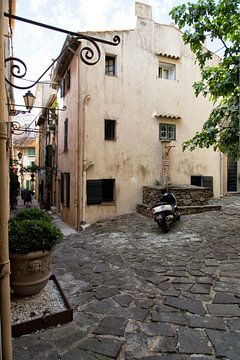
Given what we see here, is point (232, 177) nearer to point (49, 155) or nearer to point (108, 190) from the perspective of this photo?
point (108, 190)

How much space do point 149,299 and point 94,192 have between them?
686 centimetres

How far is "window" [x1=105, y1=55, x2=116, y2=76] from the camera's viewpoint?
11.0 m

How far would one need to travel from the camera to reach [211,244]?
663 cm

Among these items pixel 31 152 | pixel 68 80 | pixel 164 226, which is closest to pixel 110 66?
pixel 68 80

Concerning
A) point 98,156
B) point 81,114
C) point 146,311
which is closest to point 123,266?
point 146,311

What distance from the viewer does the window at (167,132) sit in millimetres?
12008

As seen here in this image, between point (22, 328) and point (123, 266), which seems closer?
point (22, 328)

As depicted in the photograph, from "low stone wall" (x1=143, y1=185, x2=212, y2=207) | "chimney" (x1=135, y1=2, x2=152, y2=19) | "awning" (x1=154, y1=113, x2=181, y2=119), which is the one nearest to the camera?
"low stone wall" (x1=143, y1=185, x2=212, y2=207)

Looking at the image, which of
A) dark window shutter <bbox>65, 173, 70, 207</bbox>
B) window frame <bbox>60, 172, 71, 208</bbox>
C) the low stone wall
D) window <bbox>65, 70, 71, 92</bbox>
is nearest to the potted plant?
the low stone wall

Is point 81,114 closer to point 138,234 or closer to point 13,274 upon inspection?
point 138,234

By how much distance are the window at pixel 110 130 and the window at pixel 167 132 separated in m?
2.32

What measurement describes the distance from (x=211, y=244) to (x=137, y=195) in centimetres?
513

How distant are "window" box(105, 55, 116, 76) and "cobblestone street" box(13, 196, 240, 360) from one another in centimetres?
719

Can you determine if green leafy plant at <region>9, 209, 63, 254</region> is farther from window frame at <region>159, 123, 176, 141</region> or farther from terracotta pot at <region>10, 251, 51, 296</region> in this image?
window frame at <region>159, 123, 176, 141</region>
